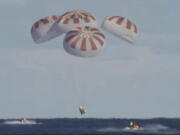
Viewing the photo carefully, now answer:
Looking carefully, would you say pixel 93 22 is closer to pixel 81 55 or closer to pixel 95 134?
pixel 81 55

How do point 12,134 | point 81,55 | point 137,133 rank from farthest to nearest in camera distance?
point 12,134 → point 137,133 → point 81,55

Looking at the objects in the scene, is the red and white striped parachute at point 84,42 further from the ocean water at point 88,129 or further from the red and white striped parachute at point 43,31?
the ocean water at point 88,129

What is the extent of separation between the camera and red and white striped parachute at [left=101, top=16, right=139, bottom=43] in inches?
3597

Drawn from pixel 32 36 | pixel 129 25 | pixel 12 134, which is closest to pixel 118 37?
pixel 129 25

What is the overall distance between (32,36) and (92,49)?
248 inches

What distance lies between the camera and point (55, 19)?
94.1 meters

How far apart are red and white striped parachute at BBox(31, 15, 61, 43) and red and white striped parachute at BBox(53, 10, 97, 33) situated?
4.22ft

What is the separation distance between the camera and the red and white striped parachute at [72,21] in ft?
297

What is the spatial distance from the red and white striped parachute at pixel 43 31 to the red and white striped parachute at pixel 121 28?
422cm

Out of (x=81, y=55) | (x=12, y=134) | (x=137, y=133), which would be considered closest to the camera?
(x=81, y=55)

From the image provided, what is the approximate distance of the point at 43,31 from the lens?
92.6 meters

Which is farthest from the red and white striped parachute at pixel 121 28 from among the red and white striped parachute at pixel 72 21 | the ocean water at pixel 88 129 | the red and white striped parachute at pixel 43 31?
the ocean water at pixel 88 129

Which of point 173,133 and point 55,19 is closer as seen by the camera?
point 55,19

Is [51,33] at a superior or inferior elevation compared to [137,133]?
superior
